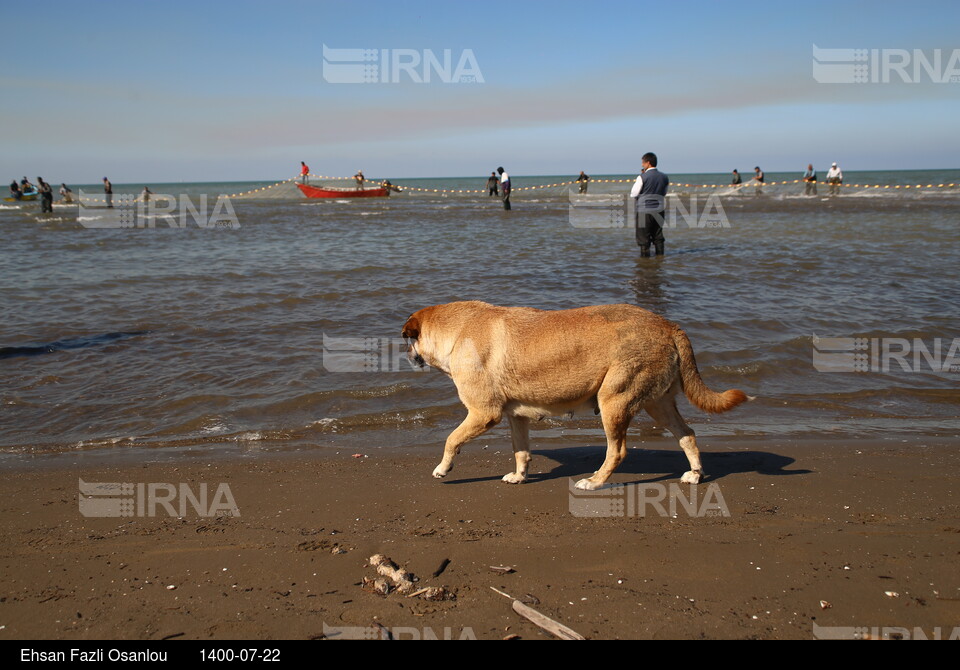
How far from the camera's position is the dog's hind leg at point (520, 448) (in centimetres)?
556

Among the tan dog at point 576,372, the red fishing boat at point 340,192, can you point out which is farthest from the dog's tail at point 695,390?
the red fishing boat at point 340,192

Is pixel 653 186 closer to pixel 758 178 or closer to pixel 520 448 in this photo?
pixel 520 448

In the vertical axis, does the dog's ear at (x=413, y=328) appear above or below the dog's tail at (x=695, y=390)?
above

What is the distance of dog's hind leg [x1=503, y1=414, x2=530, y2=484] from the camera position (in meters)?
5.56

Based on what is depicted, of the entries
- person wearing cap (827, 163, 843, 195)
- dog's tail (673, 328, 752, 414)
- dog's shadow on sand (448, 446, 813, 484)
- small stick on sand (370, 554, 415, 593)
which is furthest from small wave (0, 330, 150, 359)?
person wearing cap (827, 163, 843, 195)

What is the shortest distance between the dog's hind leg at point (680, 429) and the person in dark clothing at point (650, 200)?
10.2 meters

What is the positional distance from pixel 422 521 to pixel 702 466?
265 cm

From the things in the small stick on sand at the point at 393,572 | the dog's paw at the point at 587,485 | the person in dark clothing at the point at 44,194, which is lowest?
the small stick on sand at the point at 393,572

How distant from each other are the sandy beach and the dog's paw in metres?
0.23

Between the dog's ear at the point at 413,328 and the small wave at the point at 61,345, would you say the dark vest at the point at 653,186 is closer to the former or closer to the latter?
the dog's ear at the point at 413,328

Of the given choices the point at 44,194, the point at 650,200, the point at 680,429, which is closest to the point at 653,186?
the point at 650,200

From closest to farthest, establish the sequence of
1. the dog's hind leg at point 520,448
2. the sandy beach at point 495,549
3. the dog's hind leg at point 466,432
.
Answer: the sandy beach at point 495,549
the dog's hind leg at point 466,432
the dog's hind leg at point 520,448

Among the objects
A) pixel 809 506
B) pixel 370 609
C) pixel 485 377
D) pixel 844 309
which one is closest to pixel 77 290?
pixel 485 377
